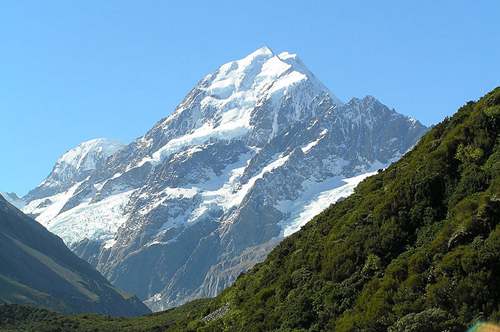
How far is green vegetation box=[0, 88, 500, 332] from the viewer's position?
43.8m

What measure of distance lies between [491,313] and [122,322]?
5589 inches

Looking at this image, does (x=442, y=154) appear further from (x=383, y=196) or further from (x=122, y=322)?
(x=122, y=322)

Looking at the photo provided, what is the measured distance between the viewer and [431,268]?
46.6 m

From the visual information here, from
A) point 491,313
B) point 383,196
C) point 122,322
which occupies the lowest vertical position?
point 491,313

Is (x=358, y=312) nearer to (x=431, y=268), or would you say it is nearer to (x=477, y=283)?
(x=431, y=268)

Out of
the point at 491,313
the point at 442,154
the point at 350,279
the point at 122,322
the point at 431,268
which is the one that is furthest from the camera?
the point at 122,322

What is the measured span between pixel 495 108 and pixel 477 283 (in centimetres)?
1934

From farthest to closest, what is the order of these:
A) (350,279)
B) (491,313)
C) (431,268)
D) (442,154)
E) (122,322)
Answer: (122,322), (442,154), (350,279), (431,268), (491,313)

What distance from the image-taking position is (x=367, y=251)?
177ft

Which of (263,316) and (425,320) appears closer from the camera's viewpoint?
(425,320)

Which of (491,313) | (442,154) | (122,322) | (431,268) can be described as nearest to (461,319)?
(491,313)

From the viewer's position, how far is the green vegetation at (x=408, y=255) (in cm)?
4384

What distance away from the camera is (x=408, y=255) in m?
50.5

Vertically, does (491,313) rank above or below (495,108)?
below
